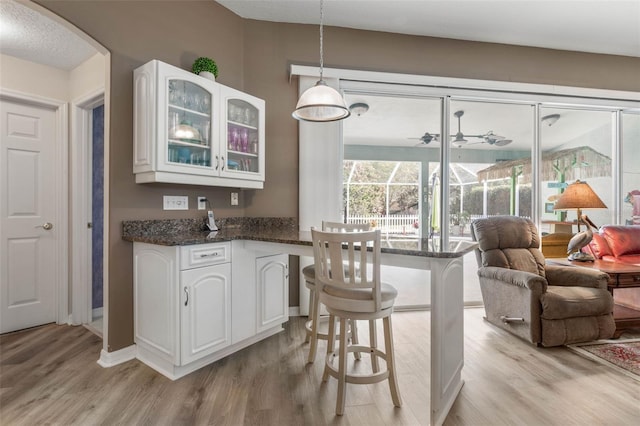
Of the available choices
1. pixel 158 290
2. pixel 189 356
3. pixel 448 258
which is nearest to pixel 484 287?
A: pixel 448 258

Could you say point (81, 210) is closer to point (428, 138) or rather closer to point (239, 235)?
point (239, 235)

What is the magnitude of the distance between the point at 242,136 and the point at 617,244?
12.9 feet

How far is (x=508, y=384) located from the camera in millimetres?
2029

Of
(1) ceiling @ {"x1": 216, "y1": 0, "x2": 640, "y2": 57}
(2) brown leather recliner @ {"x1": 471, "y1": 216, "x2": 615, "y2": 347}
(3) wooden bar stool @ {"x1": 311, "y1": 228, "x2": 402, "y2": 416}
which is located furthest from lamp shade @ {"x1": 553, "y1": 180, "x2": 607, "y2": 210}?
(3) wooden bar stool @ {"x1": 311, "y1": 228, "x2": 402, "y2": 416}

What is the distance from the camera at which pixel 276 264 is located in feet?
8.97

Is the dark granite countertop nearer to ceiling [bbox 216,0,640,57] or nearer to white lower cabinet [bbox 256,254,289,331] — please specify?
white lower cabinet [bbox 256,254,289,331]

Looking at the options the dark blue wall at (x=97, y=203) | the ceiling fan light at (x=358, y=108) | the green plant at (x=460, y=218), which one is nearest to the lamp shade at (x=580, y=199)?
the green plant at (x=460, y=218)

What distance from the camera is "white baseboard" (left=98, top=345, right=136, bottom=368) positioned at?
2.26m

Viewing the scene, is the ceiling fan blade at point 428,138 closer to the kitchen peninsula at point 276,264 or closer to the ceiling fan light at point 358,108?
the ceiling fan light at point 358,108

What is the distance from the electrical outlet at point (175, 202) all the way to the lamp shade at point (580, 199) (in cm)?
355

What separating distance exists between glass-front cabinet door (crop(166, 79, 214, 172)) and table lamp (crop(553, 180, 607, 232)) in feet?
11.1

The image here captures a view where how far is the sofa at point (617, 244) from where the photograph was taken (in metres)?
3.36

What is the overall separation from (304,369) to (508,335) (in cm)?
181

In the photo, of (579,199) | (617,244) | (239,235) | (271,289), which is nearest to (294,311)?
(271,289)
